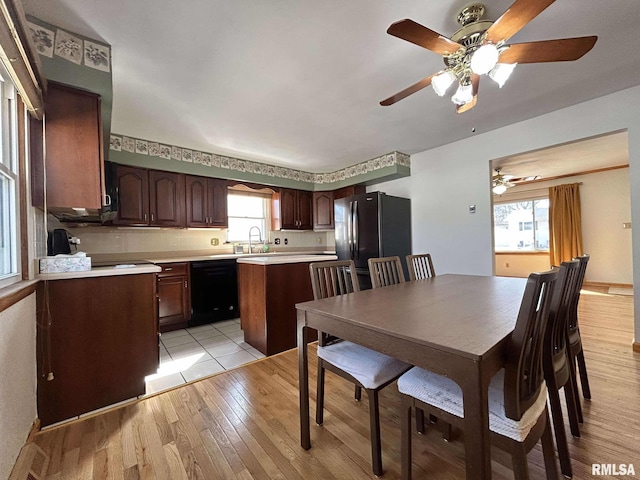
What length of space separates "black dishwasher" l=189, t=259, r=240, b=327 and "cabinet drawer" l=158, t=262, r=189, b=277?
10 centimetres

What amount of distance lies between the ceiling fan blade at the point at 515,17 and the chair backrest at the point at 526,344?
112 centimetres

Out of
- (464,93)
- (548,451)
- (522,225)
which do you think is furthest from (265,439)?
(522,225)

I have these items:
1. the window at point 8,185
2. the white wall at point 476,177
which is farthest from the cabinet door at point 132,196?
the white wall at point 476,177

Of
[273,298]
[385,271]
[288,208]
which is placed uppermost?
[288,208]

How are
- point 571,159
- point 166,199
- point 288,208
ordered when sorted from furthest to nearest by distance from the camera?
1. point 288,208
2. point 571,159
3. point 166,199

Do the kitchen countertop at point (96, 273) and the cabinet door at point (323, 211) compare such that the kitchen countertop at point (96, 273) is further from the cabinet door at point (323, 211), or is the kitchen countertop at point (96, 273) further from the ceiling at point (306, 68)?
the cabinet door at point (323, 211)

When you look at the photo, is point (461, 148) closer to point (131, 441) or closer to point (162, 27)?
point (162, 27)

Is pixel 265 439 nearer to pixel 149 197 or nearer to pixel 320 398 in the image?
pixel 320 398

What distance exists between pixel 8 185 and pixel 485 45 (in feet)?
8.35

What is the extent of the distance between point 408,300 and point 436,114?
2254mm

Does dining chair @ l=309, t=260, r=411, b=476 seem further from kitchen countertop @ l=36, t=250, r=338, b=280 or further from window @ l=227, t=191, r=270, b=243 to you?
window @ l=227, t=191, r=270, b=243

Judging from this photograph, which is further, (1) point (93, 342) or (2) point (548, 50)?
(1) point (93, 342)

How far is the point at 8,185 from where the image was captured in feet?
4.59

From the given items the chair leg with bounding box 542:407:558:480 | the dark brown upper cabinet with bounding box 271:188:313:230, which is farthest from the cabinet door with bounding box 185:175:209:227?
the chair leg with bounding box 542:407:558:480
